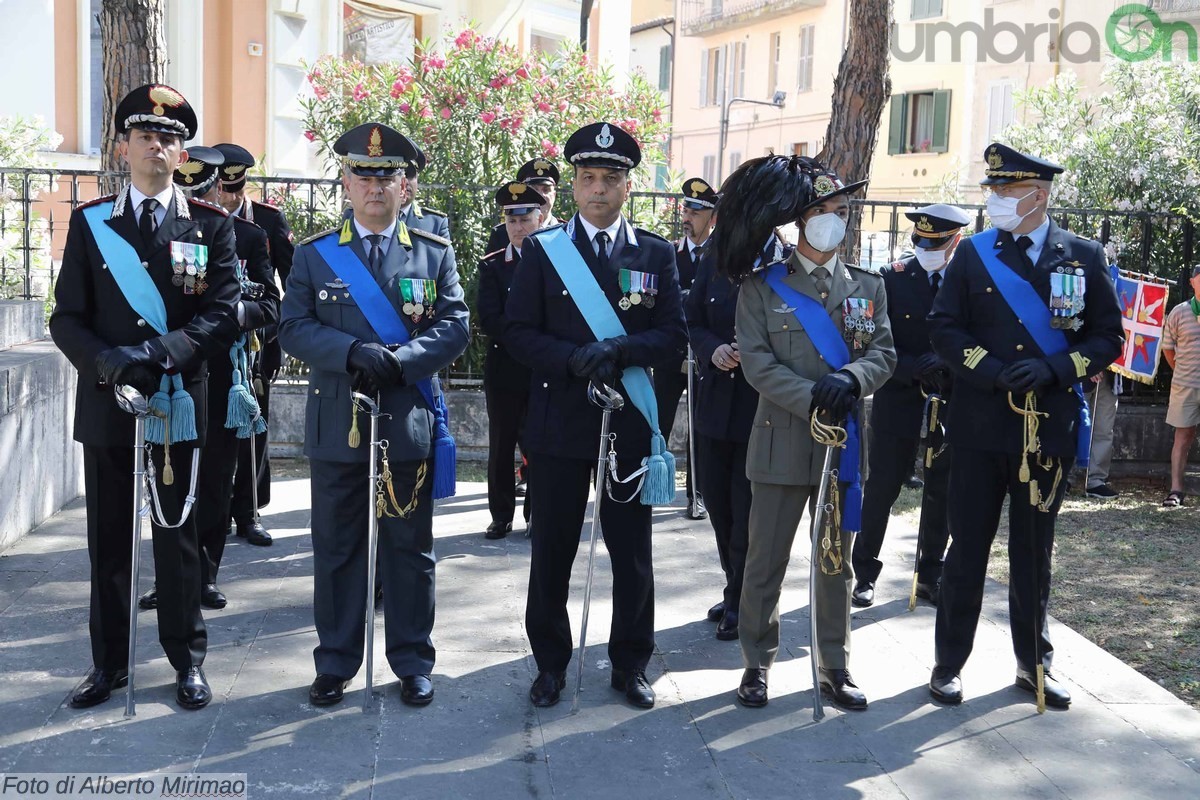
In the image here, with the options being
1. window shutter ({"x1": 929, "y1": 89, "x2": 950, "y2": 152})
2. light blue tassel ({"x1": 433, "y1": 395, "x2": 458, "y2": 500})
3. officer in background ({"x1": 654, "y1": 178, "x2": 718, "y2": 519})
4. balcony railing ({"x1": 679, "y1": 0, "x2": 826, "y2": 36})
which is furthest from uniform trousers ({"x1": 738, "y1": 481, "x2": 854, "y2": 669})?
balcony railing ({"x1": 679, "y1": 0, "x2": 826, "y2": 36})

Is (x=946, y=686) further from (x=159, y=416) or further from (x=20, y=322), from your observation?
(x=20, y=322)

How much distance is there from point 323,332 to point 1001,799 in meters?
2.74

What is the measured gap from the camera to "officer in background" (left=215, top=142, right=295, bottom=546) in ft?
21.9

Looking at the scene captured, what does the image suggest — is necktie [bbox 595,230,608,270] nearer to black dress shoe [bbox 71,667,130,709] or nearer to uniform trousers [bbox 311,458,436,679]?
uniform trousers [bbox 311,458,436,679]

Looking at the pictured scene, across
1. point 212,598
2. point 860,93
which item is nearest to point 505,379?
point 212,598

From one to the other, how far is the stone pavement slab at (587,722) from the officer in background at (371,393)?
243mm

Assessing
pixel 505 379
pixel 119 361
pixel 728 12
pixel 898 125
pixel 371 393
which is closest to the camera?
pixel 119 361

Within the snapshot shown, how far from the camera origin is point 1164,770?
441 centimetres

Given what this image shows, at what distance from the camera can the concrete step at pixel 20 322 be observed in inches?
303

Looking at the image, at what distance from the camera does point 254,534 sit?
7.17m

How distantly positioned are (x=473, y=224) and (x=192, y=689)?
608cm

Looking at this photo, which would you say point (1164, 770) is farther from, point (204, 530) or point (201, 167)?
point (201, 167)

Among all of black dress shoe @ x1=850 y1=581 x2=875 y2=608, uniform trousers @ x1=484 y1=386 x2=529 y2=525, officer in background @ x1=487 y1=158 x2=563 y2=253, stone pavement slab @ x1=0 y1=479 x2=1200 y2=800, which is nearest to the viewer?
stone pavement slab @ x1=0 y1=479 x2=1200 y2=800

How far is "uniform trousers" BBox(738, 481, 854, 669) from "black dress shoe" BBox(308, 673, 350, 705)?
1493mm
